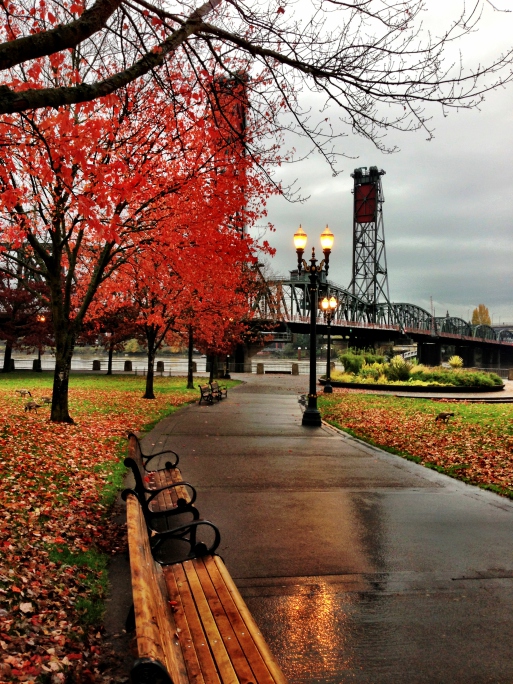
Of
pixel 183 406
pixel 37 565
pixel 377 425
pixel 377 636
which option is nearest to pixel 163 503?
pixel 37 565

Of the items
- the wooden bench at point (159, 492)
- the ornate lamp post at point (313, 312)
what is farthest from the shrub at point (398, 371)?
the wooden bench at point (159, 492)

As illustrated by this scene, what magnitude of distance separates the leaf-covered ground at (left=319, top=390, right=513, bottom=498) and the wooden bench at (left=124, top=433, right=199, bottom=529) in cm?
468

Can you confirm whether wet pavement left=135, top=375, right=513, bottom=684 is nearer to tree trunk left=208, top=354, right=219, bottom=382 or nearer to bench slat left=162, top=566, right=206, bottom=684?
bench slat left=162, top=566, right=206, bottom=684

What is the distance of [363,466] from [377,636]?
5.75 meters

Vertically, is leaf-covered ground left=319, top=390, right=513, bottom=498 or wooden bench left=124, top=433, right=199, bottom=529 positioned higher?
wooden bench left=124, top=433, right=199, bottom=529

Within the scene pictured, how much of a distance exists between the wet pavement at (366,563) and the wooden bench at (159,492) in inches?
21.2

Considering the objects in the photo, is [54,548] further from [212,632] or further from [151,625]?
[151,625]

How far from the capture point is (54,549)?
4809 mm

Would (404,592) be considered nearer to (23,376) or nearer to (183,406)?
(183,406)

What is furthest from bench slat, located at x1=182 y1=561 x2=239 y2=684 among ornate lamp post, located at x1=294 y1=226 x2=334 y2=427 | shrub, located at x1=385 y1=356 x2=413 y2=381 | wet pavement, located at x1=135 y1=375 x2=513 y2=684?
shrub, located at x1=385 y1=356 x2=413 y2=381

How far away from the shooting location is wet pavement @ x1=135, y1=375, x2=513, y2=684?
3357 millimetres

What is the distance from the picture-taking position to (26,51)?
4.19m

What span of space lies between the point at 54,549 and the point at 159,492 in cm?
118

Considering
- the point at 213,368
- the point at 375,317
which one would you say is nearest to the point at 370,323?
the point at 375,317
